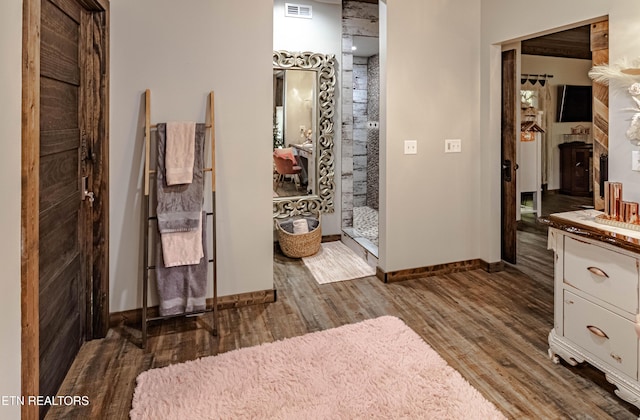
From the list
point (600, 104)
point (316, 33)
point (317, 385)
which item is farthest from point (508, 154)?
point (317, 385)

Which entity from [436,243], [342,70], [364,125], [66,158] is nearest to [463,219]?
[436,243]

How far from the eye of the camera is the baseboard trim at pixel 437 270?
143 inches

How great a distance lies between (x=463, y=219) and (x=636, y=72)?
1.83 meters

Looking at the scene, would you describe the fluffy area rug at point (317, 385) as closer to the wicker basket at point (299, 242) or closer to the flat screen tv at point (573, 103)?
the wicker basket at point (299, 242)

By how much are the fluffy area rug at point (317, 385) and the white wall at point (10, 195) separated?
2.51 ft

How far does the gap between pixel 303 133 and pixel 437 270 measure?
81.9 inches

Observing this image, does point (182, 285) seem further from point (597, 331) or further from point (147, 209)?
point (597, 331)

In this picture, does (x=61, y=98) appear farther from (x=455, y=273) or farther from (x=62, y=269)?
(x=455, y=273)

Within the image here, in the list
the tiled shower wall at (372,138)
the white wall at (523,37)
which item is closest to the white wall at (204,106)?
the white wall at (523,37)

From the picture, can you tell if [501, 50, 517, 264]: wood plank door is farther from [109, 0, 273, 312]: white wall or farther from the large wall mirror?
[109, 0, 273, 312]: white wall

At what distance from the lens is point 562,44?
6.45m

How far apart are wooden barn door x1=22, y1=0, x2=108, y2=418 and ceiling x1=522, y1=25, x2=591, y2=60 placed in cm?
580

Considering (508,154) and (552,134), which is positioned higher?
(552,134)

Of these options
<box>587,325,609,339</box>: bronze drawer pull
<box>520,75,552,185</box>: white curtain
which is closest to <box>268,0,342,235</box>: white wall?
<box>587,325,609,339</box>: bronze drawer pull
